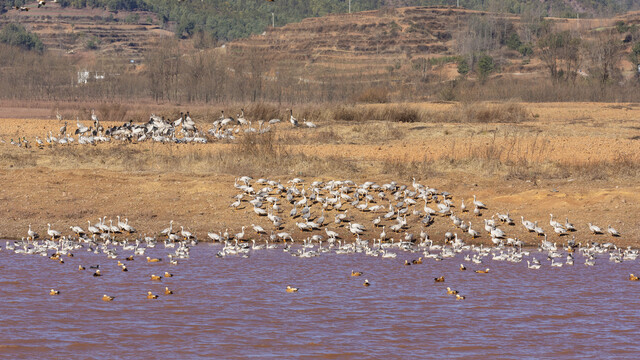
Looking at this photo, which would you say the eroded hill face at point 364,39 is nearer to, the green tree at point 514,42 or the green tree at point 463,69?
the green tree at point 514,42

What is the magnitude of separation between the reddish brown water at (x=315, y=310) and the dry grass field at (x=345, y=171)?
135 inches

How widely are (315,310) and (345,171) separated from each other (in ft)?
35.8

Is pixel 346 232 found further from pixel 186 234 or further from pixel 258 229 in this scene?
pixel 186 234

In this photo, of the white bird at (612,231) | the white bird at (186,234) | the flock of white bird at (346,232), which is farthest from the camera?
the white bird at (186,234)

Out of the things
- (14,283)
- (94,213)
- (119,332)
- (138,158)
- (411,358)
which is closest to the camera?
(411,358)

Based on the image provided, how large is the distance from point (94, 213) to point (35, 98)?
43683 millimetres

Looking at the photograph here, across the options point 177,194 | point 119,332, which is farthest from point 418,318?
point 177,194

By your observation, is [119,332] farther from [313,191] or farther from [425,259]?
[313,191]

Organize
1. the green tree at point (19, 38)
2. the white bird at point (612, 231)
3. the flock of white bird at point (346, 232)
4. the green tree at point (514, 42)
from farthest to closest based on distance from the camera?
the green tree at point (19, 38)
the green tree at point (514, 42)
the white bird at point (612, 231)
the flock of white bird at point (346, 232)

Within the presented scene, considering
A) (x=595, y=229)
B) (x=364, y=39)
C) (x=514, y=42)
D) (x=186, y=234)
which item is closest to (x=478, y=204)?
(x=595, y=229)

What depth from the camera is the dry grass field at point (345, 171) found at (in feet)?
64.8

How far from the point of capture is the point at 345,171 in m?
23.2

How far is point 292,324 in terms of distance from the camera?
38.8 ft

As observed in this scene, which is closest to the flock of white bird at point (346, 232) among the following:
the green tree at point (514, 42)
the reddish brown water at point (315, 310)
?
the reddish brown water at point (315, 310)
